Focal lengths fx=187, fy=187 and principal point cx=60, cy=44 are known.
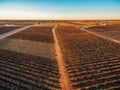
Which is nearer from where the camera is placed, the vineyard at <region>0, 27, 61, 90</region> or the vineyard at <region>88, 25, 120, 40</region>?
the vineyard at <region>0, 27, 61, 90</region>

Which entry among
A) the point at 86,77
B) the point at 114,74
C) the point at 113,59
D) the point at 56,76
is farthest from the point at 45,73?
the point at 113,59

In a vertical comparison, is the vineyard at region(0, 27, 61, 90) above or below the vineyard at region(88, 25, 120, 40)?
above

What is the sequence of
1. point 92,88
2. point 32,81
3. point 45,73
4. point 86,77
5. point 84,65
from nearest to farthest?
point 92,88
point 32,81
point 86,77
point 45,73
point 84,65

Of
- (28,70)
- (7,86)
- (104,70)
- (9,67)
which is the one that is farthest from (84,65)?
(7,86)

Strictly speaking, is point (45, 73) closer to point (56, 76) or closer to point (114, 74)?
point (56, 76)

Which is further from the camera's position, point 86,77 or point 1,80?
point 86,77

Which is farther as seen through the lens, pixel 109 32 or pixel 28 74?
pixel 109 32

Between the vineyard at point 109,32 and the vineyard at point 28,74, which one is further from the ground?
the vineyard at point 28,74

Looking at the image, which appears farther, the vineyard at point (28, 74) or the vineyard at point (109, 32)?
the vineyard at point (109, 32)

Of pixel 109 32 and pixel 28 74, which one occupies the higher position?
pixel 28 74

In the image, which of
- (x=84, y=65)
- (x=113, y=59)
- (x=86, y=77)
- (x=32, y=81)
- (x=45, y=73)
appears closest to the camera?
(x=32, y=81)
